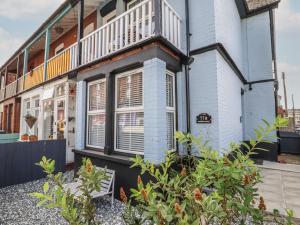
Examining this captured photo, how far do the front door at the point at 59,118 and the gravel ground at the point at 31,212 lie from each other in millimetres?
3078

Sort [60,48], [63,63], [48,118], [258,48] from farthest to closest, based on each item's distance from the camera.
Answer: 1. [60,48]
2. [48,118]
3. [258,48]
4. [63,63]

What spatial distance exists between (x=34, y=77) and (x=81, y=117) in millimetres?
6614

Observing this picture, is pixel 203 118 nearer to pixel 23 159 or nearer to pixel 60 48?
pixel 23 159

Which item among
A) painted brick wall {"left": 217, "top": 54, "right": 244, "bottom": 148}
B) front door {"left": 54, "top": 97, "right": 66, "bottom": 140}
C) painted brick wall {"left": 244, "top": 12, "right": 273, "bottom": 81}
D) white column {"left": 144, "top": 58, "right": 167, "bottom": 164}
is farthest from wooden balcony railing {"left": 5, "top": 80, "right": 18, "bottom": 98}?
painted brick wall {"left": 244, "top": 12, "right": 273, "bottom": 81}

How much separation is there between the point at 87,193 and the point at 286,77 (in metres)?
29.2

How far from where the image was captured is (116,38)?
492 cm

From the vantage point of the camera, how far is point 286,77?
76.2ft

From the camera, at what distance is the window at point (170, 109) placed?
469cm

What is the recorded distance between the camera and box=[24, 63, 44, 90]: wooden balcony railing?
31.1ft

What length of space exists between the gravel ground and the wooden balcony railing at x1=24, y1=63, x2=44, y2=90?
6671 mm

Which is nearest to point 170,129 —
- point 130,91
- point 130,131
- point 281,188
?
point 130,131

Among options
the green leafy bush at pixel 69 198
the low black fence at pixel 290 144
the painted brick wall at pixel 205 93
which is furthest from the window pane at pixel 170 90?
the low black fence at pixel 290 144

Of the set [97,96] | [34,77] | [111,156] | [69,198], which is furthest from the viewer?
[34,77]

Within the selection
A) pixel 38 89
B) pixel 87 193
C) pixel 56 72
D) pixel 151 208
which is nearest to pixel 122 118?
pixel 87 193
